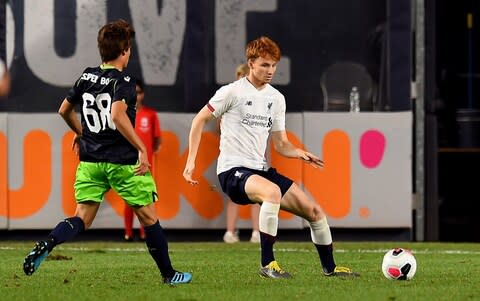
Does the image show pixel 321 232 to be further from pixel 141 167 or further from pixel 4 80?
pixel 4 80

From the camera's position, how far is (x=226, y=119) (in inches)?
382

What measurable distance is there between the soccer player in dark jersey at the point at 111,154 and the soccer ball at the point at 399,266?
1.51 metres

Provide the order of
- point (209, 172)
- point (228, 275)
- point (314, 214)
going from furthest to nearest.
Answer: point (209, 172)
point (228, 275)
point (314, 214)

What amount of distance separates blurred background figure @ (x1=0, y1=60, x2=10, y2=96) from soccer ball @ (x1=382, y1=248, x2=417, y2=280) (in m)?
6.78

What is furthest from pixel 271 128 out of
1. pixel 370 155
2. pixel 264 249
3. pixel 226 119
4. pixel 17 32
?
pixel 17 32

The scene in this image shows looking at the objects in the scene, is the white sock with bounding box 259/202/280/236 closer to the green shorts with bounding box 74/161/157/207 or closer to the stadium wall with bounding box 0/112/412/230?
the green shorts with bounding box 74/161/157/207

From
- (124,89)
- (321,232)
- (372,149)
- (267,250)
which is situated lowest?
(267,250)

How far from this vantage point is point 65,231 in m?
8.79

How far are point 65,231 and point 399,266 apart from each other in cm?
235

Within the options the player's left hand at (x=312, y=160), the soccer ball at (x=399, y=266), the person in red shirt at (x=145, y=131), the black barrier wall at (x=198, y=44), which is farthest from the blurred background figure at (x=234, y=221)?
the soccer ball at (x=399, y=266)

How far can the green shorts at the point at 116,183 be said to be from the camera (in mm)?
8781

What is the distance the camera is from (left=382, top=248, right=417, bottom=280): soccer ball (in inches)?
363

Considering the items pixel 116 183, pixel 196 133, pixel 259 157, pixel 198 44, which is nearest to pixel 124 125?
pixel 116 183

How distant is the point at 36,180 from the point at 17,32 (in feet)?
5.63
